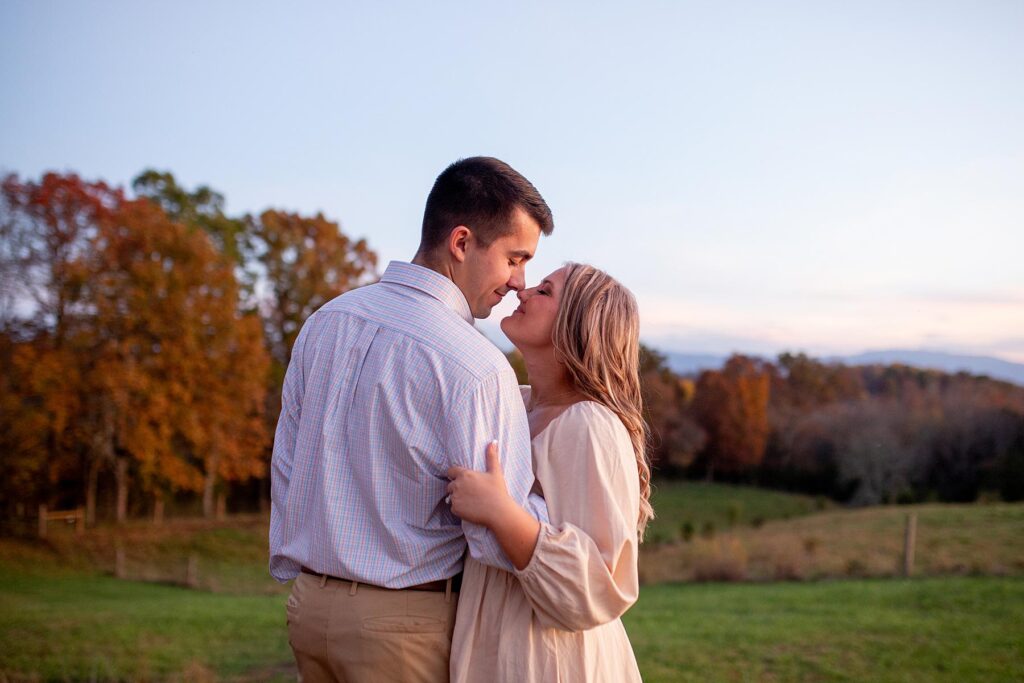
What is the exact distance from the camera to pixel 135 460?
24.2 meters

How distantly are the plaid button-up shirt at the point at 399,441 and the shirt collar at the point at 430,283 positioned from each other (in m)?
0.04

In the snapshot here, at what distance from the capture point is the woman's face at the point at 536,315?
2.77 meters

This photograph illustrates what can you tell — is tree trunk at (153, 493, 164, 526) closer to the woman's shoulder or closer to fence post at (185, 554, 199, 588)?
fence post at (185, 554, 199, 588)

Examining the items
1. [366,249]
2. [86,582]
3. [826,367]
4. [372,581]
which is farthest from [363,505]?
[826,367]

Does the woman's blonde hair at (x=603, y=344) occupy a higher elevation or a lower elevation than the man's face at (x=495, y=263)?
lower

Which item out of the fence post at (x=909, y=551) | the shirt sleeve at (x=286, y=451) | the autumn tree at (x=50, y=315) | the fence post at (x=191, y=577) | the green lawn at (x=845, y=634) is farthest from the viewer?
the autumn tree at (x=50, y=315)

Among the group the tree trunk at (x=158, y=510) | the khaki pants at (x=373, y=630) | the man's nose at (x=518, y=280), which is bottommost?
the tree trunk at (x=158, y=510)

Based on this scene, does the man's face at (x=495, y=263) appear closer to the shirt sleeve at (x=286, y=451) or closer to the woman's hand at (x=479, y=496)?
the shirt sleeve at (x=286, y=451)

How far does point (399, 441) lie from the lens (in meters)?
2.32

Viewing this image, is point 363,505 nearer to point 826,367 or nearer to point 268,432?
point 268,432

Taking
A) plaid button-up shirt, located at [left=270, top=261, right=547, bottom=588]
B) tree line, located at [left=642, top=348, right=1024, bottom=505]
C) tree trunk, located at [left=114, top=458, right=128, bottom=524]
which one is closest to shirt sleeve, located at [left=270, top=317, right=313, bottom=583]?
plaid button-up shirt, located at [left=270, top=261, right=547, bottom=588]

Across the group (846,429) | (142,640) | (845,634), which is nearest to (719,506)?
(846,429)

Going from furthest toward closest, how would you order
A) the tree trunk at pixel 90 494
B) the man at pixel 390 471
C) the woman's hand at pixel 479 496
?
the tree trunk at pixel 90 494 < the man at pixel 390 471 < the woman's hand at pixel 479 496

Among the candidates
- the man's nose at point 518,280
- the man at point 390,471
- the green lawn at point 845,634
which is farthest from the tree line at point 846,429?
the man at point 390,471
